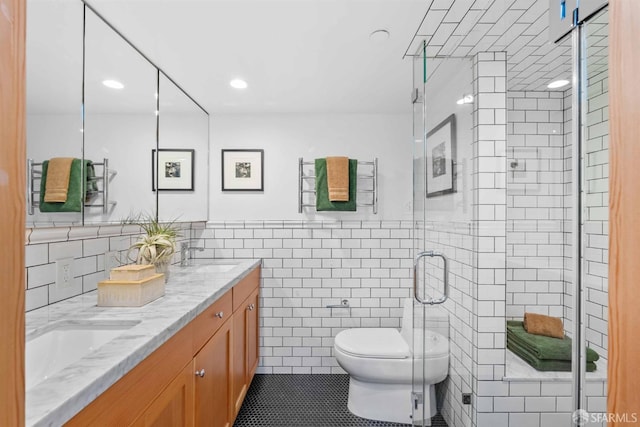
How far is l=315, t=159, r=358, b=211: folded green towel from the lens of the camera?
8.62 ft

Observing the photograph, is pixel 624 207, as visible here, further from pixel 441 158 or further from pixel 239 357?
pixel 239 357

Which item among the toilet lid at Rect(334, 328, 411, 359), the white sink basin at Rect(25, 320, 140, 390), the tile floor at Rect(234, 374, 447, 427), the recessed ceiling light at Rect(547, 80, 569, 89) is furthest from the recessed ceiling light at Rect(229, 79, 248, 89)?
the tile floor at Rect(234, 374, 447, 427)

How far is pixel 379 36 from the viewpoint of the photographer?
1.58 m

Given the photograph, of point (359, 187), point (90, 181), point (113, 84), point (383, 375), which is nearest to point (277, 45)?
point (113, 84)

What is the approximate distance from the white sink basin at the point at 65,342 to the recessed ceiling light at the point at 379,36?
5.22ft

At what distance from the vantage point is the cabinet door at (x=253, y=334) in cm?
236

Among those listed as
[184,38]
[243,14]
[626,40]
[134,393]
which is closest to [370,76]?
[243,14]

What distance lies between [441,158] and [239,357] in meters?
1.70

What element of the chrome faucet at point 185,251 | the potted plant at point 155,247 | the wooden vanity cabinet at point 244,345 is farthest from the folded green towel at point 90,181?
the chrome faucet at point 185,251

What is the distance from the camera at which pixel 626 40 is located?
0.41 m

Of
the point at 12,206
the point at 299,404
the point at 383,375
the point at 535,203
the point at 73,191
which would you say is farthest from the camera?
the point at 299,404

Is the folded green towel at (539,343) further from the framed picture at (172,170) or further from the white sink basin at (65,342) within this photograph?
the framed picture at (172,170)

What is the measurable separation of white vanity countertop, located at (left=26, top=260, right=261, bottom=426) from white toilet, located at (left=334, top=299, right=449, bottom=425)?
0.91 meters

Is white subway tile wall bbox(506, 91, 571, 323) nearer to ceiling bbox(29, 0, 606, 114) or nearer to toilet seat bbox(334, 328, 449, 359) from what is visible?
ceiling bbox(29, 0, 606, 114)
